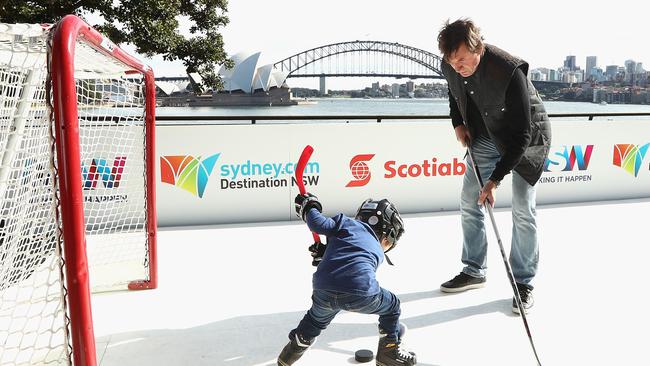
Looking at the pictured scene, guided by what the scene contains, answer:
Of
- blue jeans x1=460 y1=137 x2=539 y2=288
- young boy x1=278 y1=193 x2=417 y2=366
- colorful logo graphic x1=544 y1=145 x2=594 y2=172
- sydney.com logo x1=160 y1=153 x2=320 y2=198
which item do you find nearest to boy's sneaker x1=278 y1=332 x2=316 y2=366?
young boy x1=278 y1=193 x2=417 y2=366

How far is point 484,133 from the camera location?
3.12 m

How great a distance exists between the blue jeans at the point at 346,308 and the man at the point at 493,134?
0.90 m

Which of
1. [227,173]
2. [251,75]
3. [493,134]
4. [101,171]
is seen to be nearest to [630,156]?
[493,134]

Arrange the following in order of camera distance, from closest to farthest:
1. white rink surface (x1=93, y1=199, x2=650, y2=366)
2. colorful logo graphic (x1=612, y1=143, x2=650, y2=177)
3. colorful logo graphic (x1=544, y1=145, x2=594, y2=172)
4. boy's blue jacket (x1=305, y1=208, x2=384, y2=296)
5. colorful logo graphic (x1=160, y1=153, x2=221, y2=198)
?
boy's blue jacket (x1=305, y1=208, x2=384, y2=296)
white rink surface (x1=93, y1=199, x2=650, y2=366)
colorful logo graphic (x1=160, y1=153, x2=221, y2=198)
colorful logo graphic (x1=544, y1=145, x2=594, y2=172)
colorful logo graphic (x1=612, y1=143, x2=650, y2=177)

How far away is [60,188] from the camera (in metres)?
1.56

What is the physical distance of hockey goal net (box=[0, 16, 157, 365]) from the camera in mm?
1566

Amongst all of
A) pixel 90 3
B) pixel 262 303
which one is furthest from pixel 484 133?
pixel 90 3

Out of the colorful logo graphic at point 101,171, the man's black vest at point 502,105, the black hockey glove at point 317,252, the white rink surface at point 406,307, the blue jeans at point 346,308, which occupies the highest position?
the man's black vest at point 502,105

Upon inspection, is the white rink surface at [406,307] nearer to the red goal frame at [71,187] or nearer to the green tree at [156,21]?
the red goal frame at [71,187]

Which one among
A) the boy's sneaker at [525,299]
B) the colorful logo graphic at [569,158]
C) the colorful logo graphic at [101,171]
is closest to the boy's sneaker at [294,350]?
the boy's sneaker at [525,299]

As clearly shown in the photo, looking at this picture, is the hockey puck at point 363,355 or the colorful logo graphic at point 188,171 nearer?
the hockey puck at point 363,355

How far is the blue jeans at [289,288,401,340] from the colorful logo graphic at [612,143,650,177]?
4.98 m

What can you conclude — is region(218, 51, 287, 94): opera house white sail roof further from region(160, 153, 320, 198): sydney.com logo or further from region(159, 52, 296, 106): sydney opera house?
region(160, 153, 320, 198): sydney.com logo

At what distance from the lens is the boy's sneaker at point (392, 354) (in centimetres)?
229
